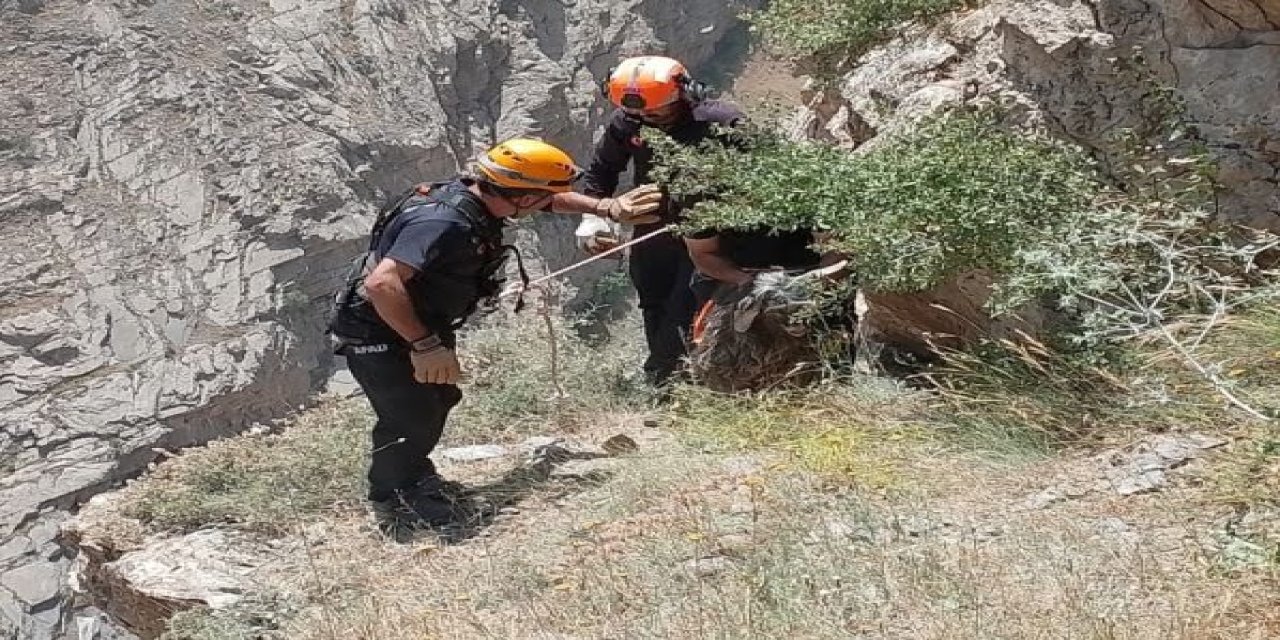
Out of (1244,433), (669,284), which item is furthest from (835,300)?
(1244,433)

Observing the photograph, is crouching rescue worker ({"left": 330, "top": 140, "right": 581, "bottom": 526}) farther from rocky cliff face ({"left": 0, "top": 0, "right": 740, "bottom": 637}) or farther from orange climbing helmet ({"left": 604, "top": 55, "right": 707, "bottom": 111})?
rocky cliff face ({"left": 0, "top": 0, "right": 740, "bottom": 637})

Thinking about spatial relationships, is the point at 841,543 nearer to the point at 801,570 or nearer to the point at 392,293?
the point at 801,570

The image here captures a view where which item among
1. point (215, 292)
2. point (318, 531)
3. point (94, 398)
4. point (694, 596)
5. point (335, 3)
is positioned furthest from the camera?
point (335, 3)

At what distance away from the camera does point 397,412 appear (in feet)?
13.8

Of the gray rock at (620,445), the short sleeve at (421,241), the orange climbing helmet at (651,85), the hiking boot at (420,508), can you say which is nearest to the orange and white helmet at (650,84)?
the orange climbing helmet at (651,85)

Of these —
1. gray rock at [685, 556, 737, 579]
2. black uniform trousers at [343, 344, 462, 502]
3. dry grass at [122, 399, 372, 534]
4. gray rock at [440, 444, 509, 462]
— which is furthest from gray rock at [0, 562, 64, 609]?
gray rock at [685, 556, 737, 579]

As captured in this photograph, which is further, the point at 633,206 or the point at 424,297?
the point at 633,206

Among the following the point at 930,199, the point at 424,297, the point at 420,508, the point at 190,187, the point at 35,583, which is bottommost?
the point at 35,583

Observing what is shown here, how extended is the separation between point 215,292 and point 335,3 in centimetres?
478

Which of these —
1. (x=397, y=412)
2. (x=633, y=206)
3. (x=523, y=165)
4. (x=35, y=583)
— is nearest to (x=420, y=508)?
(x=397, y=412)

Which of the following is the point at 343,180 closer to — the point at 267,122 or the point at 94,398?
the point at 267,122

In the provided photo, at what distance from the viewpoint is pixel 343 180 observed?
14438 millimetres

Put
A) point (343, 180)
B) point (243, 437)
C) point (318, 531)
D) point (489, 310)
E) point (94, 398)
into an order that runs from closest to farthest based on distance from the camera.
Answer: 1. point (318, 531)
2. point (489, 310)
3. point (243, 437)
4. point (94, 398)
5. point (343, 180)

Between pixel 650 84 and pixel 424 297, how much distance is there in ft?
4.28
